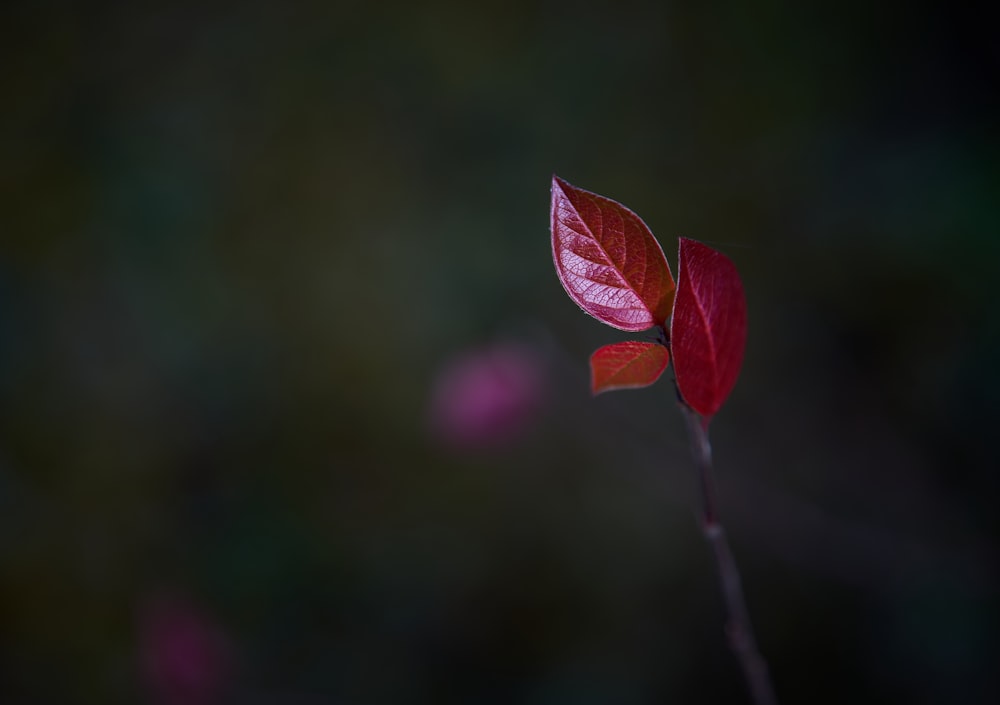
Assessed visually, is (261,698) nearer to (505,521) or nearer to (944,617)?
(505,521)

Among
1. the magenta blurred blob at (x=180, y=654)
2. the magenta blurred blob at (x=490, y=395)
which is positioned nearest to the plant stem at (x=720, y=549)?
the magenta blurred blob at (x=490, y=395)

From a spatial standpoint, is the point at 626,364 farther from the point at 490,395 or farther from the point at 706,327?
the point at 490,395

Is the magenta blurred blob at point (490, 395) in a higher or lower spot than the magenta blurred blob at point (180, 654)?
higher

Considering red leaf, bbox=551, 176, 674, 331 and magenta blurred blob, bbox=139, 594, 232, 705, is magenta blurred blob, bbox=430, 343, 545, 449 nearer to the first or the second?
magenta blurred blob, bbox=139, 594, 232, 705

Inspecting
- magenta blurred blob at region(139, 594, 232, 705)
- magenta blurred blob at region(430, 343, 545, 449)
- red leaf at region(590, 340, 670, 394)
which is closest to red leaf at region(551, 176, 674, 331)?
red leaf at region(590, 340, 670, 394)

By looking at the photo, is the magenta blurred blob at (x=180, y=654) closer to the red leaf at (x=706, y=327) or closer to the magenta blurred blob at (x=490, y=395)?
the magenta blurred blob at (x=490, y=395)

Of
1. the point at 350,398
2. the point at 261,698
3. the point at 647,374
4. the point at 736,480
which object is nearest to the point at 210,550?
the point at 261,698
